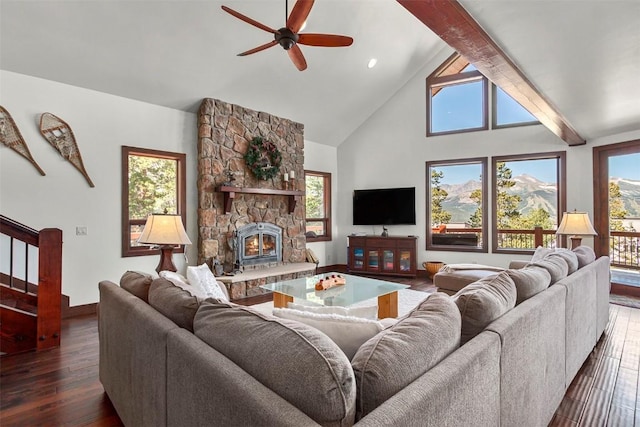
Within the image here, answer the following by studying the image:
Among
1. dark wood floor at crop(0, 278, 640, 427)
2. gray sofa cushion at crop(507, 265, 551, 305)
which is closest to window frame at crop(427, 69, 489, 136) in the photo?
dark wood floor at crop(0, 278, 640, 427)

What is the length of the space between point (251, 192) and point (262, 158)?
0.67 m

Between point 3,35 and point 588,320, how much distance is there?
19.9ft

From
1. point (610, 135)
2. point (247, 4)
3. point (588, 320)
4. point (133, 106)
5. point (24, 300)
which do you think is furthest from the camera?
point (610, 135)

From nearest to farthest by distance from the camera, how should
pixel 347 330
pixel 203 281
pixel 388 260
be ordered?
1. pixel 347 330
2. pixel 203 281
3. pixel 388 260

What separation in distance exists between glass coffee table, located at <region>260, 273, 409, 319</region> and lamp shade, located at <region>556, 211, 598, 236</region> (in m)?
2.33

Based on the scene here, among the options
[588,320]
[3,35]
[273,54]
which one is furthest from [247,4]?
[588,320]

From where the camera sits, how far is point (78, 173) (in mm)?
4191

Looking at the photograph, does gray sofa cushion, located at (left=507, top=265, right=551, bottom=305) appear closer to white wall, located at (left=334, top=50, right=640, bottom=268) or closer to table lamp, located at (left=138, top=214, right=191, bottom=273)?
table lamp, located at (left=138, top=214, right=191, bottom=273)

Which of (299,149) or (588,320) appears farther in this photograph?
(299,149)

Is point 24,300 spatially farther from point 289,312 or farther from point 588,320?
point 588,320

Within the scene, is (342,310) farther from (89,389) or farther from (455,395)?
(89,389)

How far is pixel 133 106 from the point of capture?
4.67 metres

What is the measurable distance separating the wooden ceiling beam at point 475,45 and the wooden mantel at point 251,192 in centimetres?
366

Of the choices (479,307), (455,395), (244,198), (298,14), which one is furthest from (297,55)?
(455,395)
